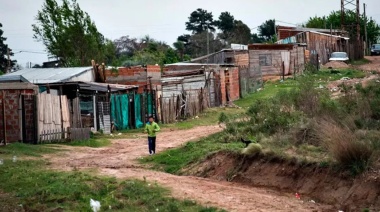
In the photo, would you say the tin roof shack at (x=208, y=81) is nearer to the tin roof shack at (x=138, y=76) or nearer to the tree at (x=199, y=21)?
the tin roof shack at (x=138, y=76)

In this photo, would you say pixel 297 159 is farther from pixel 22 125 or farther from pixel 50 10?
pixel 50 10

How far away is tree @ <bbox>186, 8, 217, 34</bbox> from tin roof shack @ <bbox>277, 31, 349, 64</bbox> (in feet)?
98.9

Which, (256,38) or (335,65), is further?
(256,38)

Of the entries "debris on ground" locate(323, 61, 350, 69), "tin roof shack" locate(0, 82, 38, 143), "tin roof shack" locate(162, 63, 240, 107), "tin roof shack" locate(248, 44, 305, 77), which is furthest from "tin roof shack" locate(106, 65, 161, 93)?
"debris on ground" locate(323, 61, 350, 69)

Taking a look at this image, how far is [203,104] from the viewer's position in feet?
115

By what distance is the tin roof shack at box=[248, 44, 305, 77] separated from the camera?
4653 cm

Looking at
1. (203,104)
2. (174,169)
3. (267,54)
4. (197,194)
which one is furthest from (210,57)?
(197,194)

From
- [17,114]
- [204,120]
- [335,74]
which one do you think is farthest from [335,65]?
[17,114]

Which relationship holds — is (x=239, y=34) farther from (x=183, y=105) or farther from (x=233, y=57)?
(x=183, y=105)

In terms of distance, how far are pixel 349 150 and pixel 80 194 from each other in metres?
5.23

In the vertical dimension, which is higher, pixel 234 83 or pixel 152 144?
pixel 234 83

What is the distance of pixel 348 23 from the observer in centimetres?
7600

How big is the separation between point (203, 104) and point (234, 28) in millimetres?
53904

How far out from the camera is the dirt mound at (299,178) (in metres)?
11.5
